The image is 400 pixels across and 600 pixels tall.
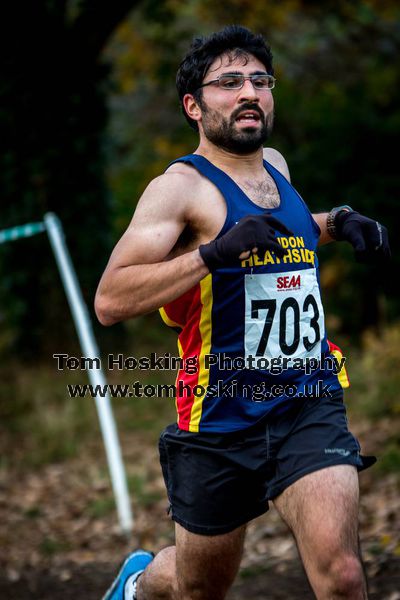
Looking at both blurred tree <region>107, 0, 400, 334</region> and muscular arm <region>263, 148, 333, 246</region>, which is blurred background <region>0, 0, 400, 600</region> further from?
muscular arm <region>263, 148, 333, 246</region>

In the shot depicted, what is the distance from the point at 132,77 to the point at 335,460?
510 inches

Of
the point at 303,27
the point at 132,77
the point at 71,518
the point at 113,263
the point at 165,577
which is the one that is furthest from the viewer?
the point at 303,27

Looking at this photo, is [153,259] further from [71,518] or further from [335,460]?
→ [71,518]

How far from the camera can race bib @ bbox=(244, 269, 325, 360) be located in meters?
3.03

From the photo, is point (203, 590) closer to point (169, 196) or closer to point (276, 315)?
point (276, 315)

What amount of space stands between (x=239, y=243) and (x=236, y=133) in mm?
602

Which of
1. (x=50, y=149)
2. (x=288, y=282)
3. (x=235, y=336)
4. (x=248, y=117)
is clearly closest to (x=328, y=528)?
(x=235, y=336)

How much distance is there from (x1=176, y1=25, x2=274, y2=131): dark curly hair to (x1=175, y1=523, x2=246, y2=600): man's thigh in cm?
158

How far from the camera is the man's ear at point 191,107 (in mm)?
3359

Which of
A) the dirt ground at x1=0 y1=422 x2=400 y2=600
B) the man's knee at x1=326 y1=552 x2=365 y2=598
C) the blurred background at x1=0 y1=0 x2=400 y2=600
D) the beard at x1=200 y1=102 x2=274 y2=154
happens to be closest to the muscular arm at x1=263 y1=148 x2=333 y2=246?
the beard at x1=200 y1=102 x2=274 y2=154

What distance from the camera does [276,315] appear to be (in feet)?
9.96

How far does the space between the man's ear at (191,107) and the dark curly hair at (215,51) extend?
0.8 inches

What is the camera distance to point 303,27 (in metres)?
17.2

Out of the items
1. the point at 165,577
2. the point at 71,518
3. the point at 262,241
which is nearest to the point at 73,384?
the point at 71,518
